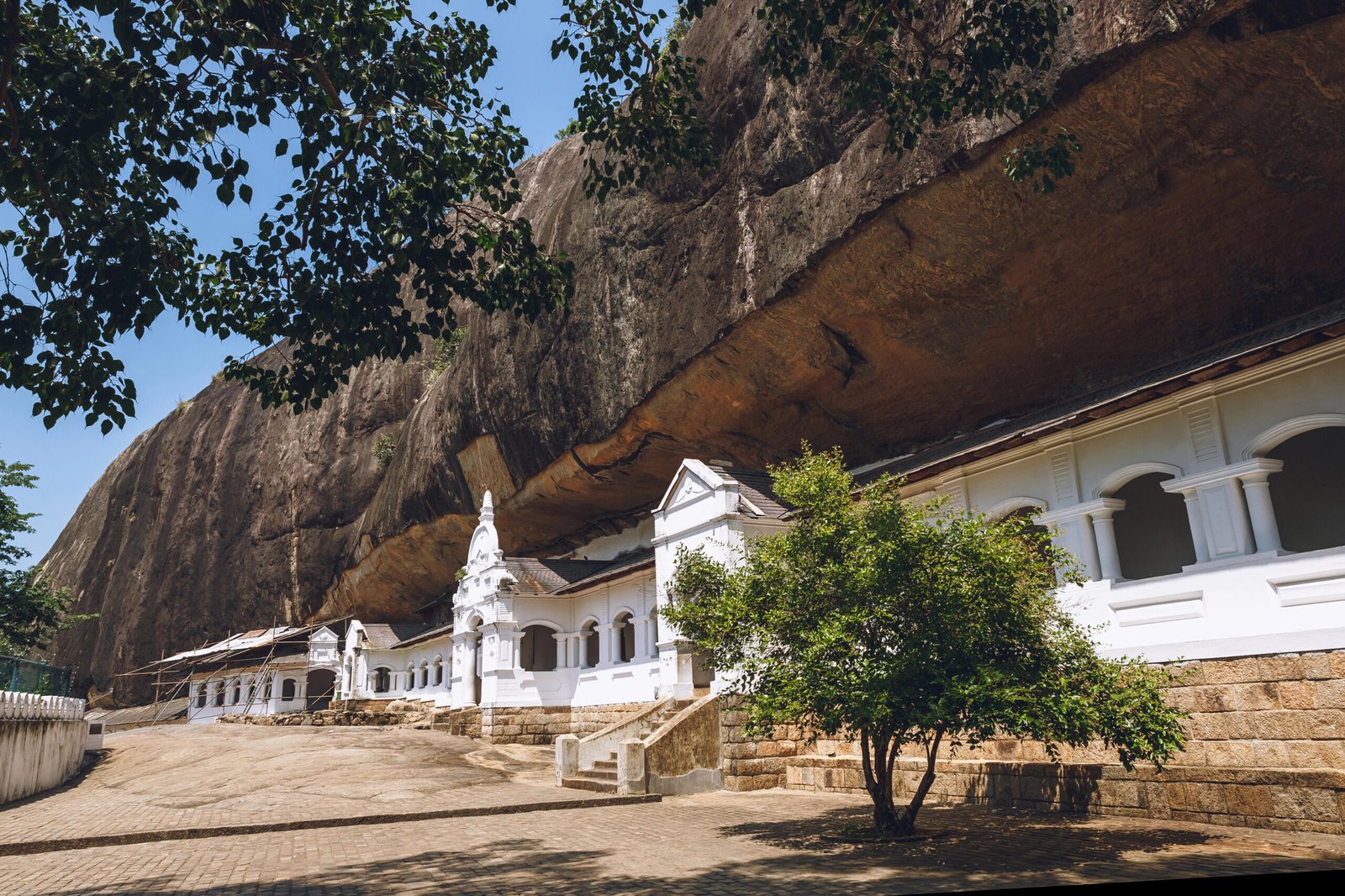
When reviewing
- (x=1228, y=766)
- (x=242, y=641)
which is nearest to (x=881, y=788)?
(x=1228, y=766)

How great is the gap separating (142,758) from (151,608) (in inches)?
1252

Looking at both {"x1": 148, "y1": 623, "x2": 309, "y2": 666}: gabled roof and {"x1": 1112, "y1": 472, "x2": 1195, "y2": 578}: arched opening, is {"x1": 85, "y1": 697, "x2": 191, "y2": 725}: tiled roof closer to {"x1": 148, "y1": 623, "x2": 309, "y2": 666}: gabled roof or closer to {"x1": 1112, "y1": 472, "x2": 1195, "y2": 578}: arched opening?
{"x1": 148, "y1": 623, "x2": 309, "y2": 666}: gabled roof

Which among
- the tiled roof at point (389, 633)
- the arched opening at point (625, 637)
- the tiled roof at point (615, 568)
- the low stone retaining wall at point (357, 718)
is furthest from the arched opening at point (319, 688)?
the arched opening at point (625, 637)

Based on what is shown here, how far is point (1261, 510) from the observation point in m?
10.9

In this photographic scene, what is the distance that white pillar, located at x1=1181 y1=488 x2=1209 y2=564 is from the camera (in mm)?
11477

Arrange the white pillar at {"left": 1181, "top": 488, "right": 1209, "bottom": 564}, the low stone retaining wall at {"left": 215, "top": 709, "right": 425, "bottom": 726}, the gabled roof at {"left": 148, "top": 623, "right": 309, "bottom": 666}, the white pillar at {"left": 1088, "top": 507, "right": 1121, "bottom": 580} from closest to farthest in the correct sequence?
the white pillar at {"left": 1181, "top": 488, "right": 1209, "bottom": 564} < the white pillar at {"left": 1088, "top": 507, "right": 1121, "bottom": 580} < the low stone retaining wall at {"left": 215, "top": 709, "right": 425, "bottom": 726} < the gabled roof at {"left": 148, "top": 623, "right": 309, "bottom": 666}

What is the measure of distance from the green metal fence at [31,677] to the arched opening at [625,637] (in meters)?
12.7

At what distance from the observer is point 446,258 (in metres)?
9.35

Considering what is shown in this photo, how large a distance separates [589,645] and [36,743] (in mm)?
13365

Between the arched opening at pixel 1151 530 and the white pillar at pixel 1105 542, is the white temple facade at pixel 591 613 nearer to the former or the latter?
the arched opening at pixel 1151 530

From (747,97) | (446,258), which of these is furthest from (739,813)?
(747,97)

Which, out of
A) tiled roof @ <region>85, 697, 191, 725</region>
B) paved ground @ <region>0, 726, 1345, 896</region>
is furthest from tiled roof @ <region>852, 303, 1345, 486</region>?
tiled roof @ <region>85, 697, 191, 725</region>

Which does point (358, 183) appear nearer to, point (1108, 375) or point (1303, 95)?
point (1303, 95)

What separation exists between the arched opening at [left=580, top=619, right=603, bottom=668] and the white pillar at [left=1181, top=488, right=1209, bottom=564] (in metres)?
17.2
